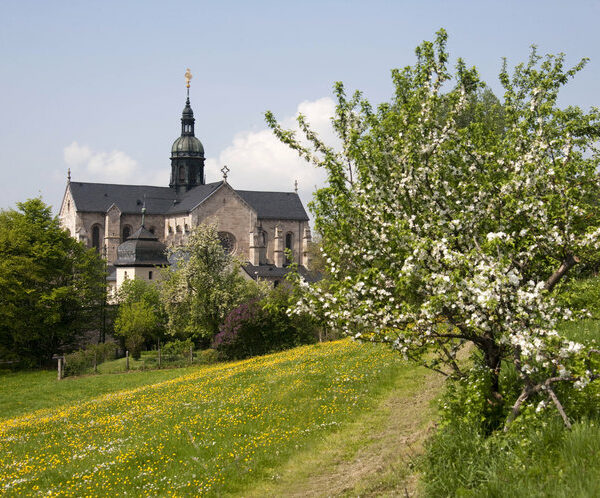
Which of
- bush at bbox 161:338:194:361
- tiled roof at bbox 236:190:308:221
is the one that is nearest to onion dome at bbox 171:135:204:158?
tiled roof at bbox 236:190:308:221

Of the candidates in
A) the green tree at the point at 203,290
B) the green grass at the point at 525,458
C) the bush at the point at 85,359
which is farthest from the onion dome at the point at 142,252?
the green grass at the point at 525,458

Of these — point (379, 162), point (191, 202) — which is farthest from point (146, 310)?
point (379, 162)

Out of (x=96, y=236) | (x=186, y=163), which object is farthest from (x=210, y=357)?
(x=186, y=163)

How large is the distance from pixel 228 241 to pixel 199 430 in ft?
216

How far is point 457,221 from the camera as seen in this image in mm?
8547

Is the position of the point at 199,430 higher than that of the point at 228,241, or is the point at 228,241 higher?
the point at 228,241

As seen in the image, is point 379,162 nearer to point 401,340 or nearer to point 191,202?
point 401,340

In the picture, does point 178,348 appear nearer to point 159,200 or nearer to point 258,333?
point 258,333

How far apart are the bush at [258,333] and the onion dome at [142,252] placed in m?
32.1

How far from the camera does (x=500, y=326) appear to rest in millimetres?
7980

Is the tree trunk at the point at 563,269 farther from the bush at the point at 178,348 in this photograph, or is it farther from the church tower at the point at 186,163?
the church tower at the point at 186,163

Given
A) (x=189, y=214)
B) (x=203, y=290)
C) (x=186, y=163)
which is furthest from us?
(x=186, y=163)

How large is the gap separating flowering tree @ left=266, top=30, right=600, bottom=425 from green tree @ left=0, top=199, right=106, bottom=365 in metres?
41.8

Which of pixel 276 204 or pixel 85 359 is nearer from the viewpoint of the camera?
pixel 85 359
